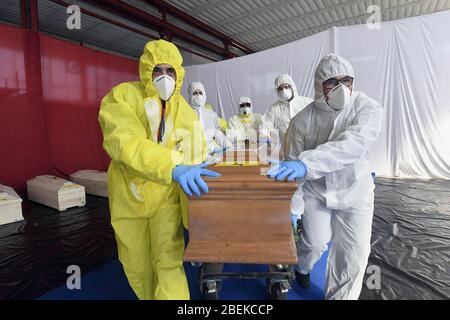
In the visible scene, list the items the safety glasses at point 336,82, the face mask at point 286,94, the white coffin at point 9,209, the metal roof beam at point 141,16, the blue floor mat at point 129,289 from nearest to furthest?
the safety glasses at point 336,82, the blue floor mat at point 129,289, the white coffin at point 9,209, the face mask at point 286,94, the metal roof beam at point 141,16

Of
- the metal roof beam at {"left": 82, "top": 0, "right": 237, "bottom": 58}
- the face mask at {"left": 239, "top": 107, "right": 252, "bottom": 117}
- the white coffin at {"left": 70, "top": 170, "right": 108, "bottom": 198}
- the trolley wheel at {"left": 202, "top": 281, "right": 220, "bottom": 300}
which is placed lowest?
the trolley wheel at {"left": 202, "top": 281, "right": 220, "bottom": 300}

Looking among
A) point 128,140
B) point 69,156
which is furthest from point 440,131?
point 69,156

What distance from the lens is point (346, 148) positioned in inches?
43.1

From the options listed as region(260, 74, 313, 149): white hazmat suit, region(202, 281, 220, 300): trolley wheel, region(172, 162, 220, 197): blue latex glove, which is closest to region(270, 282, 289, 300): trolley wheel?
region(202, 281, 220, 300): trolley wheel

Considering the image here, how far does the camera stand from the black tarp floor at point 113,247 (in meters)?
1.60

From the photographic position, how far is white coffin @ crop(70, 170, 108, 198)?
12.1 ft

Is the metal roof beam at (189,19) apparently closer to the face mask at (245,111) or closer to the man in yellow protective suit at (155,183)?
the face mask at (245,111)

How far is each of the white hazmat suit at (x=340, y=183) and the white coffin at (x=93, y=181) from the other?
3052 millimetres

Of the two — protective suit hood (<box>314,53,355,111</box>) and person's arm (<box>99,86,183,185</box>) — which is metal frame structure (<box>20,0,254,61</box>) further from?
protective suit hood (<box>314,53,355,111</box>)

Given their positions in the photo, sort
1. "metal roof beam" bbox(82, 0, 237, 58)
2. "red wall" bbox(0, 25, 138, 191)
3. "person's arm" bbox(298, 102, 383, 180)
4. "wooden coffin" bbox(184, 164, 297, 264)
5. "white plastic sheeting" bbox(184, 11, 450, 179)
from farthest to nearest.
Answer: "metal roof beam" bbox(82, 0, 237, 58)
"white plastic sheeting" bbox(184, 11, 450, 179)
"red wall" bbox(0, 25, 138, 191)
"person's arm" bbox(298, 102, 383, 180)
"wooden coffin" bbox(184, 164, 297, 264)

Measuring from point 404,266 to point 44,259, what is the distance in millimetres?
2527

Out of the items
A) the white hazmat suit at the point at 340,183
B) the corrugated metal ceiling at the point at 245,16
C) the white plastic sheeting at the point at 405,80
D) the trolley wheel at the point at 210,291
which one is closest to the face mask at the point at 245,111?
the white plastic sheeting at the point at 405,80

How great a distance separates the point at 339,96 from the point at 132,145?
0.94m
